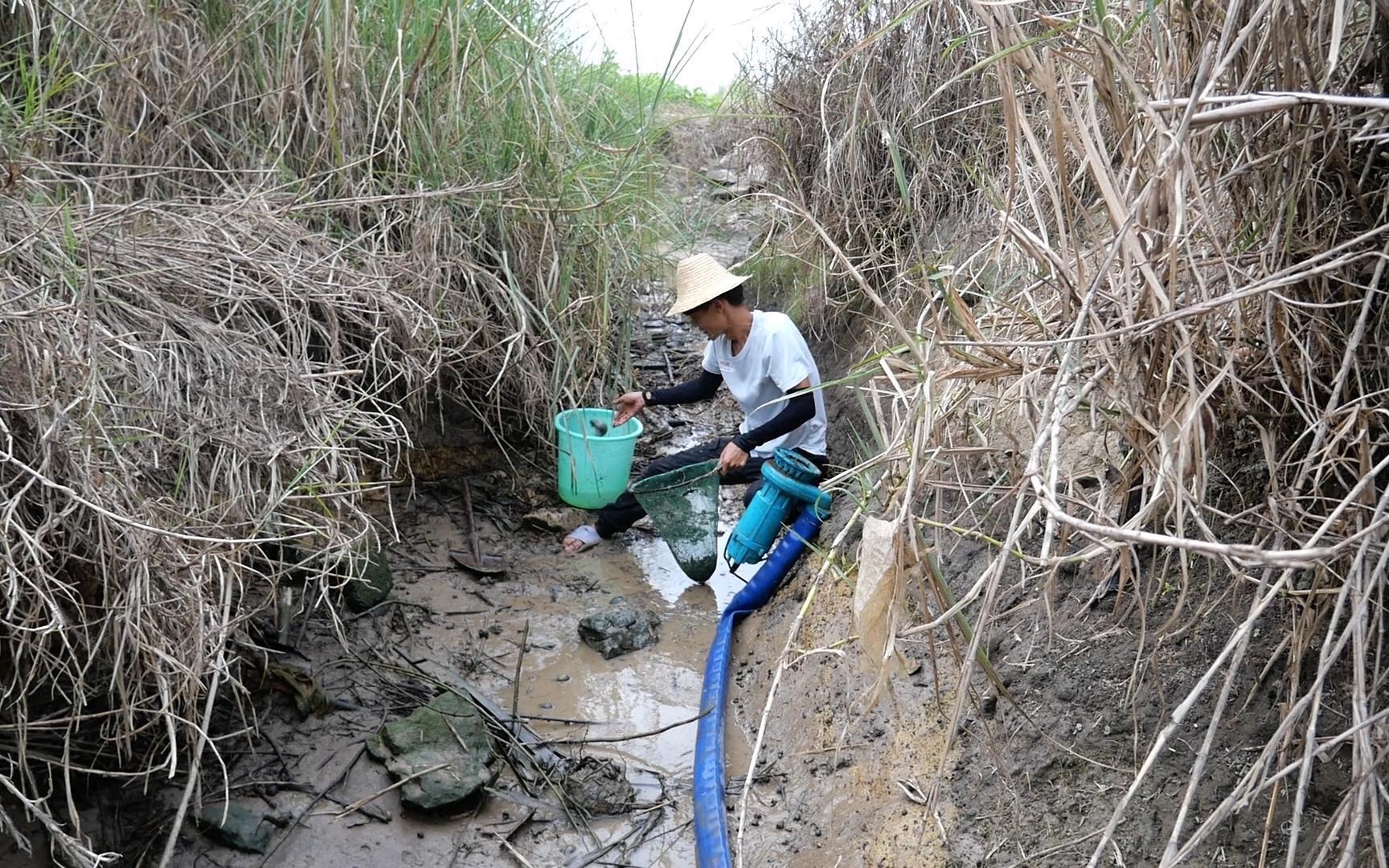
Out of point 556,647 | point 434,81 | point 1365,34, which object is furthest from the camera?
point 434,81

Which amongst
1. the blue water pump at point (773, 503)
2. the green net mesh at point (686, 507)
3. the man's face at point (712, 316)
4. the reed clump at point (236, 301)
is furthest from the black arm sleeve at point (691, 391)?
the blue water pump at point (773, 503)

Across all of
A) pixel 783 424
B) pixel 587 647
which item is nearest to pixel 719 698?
pixel 587 647

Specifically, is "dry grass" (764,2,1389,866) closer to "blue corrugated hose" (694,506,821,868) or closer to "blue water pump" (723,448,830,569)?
"blue corrugated hose" (694,506,821,868)

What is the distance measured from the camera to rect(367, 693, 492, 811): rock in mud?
10.0 ft

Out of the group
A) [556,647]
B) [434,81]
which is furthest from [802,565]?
[434,81]

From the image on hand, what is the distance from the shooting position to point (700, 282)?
4.35 m

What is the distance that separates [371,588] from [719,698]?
137 cm

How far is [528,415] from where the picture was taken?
4625 mm

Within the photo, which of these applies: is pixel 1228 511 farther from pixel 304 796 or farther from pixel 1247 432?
pixel 304 796

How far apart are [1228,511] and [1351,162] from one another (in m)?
0.73

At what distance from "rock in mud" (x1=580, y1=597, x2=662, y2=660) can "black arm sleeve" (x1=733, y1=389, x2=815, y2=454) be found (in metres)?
0.83

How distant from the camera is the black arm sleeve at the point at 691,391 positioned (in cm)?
484

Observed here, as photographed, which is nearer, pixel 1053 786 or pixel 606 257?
pixel 1053 786

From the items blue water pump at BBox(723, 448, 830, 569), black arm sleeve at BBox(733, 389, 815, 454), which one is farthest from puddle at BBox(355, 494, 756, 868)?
black arm sleeve at BBox(733, 389, 815, 454)
